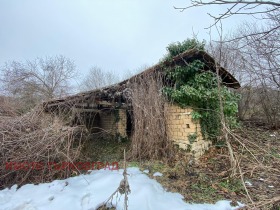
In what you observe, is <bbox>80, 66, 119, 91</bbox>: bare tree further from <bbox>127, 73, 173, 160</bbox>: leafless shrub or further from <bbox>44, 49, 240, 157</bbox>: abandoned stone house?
<bbox>127, 73, 173, 160</bbox>: leafless shrub

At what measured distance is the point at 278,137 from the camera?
6547 mm

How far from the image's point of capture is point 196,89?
15.7ft

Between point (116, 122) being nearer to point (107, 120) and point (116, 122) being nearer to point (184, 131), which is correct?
point (107, 120)

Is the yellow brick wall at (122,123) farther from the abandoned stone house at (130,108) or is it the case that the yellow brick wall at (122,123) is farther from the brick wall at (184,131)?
the brick wall at (184,131)

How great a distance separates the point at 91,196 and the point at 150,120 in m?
2.45

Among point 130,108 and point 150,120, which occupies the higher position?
point 130,108

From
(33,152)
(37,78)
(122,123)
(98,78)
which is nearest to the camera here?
(33,152)

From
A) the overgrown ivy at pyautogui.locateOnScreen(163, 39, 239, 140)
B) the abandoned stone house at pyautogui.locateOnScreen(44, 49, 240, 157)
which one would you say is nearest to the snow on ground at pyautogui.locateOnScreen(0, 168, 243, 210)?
the abandoned stone house at pyautogui.locateOnScreen(44, 49, 240, 157)

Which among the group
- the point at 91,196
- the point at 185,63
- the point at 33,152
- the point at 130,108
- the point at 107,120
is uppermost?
the point at 185,63

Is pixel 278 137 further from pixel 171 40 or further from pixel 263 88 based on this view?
pixel 171 40

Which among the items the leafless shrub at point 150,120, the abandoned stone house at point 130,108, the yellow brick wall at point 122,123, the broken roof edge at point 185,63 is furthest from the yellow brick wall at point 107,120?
the leafless shrub at point 150,120

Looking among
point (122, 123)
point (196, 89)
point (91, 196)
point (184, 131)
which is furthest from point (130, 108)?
point (91, 196)

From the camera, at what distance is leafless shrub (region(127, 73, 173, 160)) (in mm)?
4719

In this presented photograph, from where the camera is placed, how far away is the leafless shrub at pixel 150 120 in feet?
15.5
